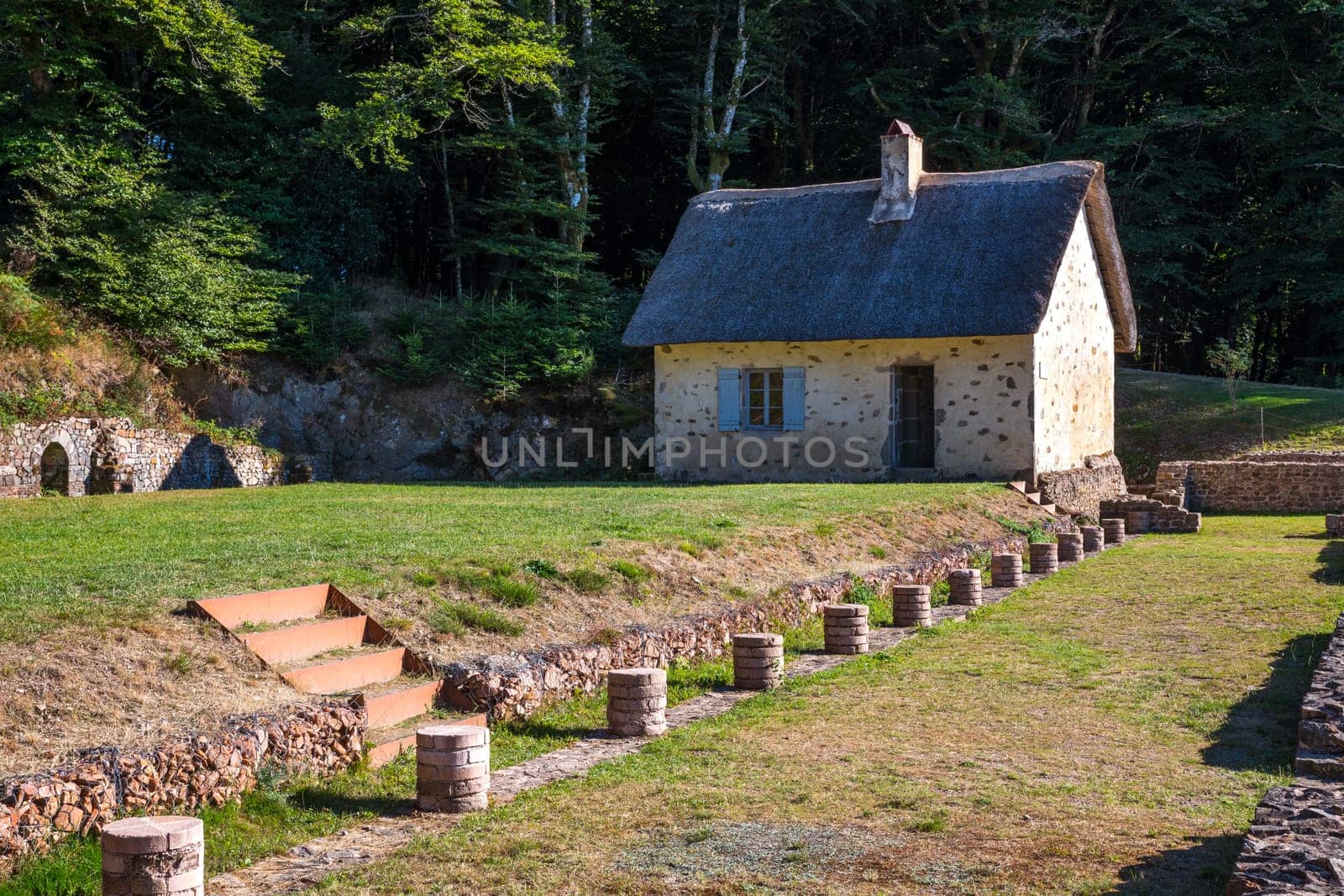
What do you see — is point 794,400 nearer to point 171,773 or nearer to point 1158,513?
point 1158,513

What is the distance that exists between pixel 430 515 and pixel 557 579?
4172 millimetres

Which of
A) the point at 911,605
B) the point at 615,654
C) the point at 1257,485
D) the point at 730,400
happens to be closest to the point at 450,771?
the point at 615,654

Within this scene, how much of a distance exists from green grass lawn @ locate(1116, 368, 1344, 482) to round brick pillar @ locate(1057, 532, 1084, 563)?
1060 cm

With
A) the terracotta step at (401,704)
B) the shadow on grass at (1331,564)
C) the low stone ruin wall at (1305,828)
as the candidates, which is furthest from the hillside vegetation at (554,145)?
the low stone ruin wall at (1305,828)

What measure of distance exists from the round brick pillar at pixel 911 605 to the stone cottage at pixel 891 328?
9.98 m

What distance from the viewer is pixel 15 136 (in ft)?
77.9

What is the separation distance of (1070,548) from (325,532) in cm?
1051

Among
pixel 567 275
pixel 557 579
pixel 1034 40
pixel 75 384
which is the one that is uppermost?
pixel 1034 40

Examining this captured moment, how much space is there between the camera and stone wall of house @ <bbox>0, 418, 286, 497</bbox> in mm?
18844

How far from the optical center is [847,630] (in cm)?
1076

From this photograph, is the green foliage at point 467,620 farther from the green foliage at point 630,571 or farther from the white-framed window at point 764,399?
the white-framed window at point 764,399

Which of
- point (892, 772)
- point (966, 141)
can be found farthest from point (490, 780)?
point (966, 141)

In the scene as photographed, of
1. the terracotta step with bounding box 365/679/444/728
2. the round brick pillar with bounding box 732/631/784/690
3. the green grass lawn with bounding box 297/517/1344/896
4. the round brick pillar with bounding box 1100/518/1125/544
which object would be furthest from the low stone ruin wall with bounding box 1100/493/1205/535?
the terracotta step with bounding box 365/679/444/728

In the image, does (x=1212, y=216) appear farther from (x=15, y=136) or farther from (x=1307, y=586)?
(x=15, y=136)
